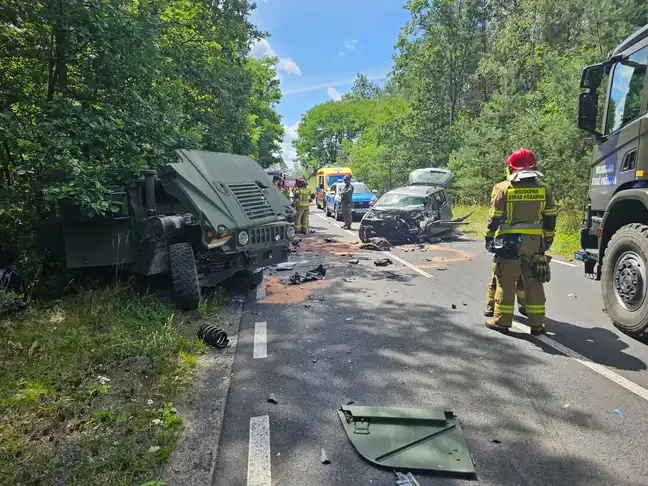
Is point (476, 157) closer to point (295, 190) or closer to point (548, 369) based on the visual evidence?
point (295, 190)

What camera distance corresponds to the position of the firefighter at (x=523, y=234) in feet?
15.6

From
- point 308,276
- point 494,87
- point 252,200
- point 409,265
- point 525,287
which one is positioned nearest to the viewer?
point 525,287

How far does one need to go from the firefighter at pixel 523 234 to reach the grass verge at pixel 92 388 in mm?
3462

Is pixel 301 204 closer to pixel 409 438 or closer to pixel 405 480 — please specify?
pixel 409 438

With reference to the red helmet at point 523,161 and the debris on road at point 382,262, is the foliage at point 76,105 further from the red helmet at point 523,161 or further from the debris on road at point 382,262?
the red helmet at point 523,161

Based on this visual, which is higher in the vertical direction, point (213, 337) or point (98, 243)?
point (98, 243)

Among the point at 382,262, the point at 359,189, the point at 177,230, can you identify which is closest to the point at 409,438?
the point at 177,230

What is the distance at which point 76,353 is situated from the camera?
13.1 feet

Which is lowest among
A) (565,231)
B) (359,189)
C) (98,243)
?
(565,231)

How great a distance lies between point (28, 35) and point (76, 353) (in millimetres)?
4678

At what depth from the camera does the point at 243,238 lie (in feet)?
18.6

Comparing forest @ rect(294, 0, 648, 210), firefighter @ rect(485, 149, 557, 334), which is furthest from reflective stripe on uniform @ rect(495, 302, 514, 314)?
forest @ rect(294, 0, 648, 210)

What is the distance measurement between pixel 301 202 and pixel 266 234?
347 inches

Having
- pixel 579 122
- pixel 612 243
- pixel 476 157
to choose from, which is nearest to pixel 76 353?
pixel 612 243
